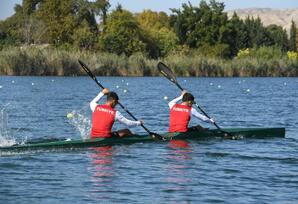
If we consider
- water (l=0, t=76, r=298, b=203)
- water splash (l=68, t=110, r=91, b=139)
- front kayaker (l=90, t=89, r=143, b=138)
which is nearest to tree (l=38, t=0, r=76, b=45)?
water splash (l=68, t=110, r=91, b=139)

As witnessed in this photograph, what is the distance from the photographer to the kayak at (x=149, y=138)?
18.9 metres

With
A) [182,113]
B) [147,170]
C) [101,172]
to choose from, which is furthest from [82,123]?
[101,172]

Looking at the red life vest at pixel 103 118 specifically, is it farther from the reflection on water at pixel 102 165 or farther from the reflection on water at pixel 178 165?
the reflection on water at pixel 178 165

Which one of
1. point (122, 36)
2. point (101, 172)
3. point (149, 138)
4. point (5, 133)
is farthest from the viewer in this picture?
point (122, 36)

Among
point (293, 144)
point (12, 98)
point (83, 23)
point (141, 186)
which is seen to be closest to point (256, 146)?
point (293, 144)

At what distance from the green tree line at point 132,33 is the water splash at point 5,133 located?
61.6 meters

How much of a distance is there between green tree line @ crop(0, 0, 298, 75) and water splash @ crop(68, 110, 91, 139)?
189 feet

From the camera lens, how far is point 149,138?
69.6ft

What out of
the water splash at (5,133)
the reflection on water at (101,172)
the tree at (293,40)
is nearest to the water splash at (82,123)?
the water splash at (5,133)

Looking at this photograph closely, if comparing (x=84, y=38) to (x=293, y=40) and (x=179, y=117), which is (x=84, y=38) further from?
(x=179, y=117)

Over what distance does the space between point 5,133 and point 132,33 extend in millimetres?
75091

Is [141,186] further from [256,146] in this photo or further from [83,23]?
[83,23]

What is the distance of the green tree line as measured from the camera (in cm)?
9674

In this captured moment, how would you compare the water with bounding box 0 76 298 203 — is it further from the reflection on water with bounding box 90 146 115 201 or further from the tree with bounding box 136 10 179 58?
the tree with bounding box 136 10 179 58
